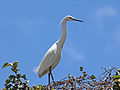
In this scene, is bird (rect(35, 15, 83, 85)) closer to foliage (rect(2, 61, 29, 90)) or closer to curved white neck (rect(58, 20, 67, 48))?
curved white neck (rect(58, 20, 67, 48))

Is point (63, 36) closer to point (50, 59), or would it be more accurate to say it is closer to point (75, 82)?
point (50, 59)

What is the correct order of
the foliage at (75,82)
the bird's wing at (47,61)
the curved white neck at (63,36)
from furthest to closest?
the curved white neck at (63,36), the bird's wing at (47,61), the foliage at (75,82)

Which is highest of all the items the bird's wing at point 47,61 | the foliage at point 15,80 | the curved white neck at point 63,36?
the curved white neck at point 63,36

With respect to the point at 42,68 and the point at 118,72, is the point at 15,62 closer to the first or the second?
the point at 118,72

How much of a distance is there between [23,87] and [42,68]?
368 cm

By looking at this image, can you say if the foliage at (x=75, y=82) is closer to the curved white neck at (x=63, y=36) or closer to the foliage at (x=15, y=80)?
the foliage at (x=15, y=80)

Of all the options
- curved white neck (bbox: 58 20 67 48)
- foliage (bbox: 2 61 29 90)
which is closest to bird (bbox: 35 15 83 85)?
curved white neck (bbox: 58 20 67 48)

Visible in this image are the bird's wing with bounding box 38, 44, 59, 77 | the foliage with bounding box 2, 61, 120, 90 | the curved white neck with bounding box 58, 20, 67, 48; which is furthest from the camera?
the curved white neck with bounding box 58, 20, 67, 48

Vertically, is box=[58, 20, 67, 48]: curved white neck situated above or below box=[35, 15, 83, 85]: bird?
above

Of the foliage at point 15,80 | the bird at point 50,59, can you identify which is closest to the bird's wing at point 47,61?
the bird at point 50,59

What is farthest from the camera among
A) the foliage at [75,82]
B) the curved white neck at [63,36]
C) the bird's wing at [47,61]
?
the curved white neck at [63,36]

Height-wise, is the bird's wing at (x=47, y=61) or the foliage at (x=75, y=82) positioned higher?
the bird's wing at (x=47, y=61)

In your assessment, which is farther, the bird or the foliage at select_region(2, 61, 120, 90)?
the bird

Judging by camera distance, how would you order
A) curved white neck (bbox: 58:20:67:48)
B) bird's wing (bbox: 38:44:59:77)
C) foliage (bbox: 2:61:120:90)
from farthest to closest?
curved white neck (bbox: 58:20:67:48) → bird's wing (bbox: 38:44:59:77) → foliage (bbox: 2:61:120:90)
